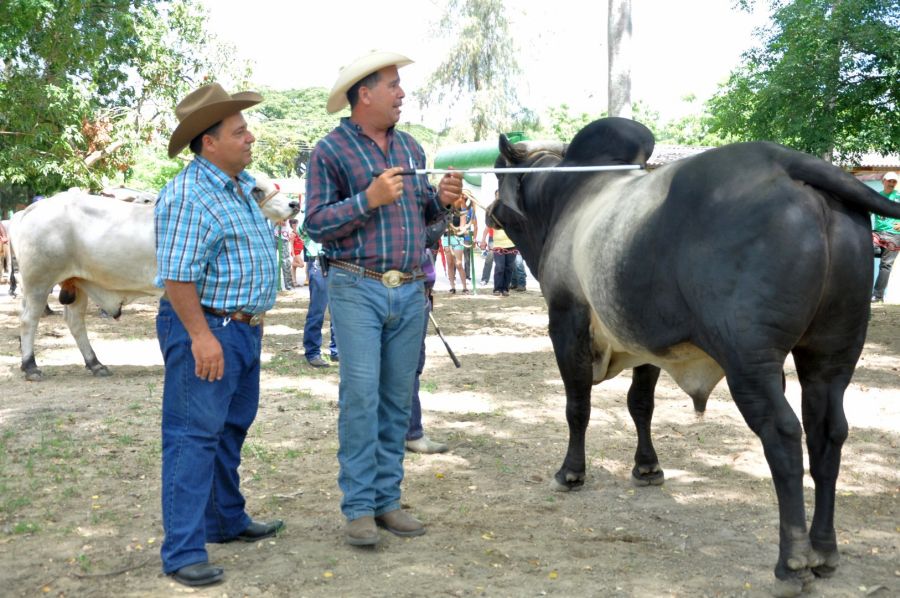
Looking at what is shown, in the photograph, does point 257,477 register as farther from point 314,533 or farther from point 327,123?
point 327,123

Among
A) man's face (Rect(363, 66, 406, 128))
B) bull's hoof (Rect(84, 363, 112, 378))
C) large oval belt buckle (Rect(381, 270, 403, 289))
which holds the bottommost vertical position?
bull's hoof (Rect(84, 363, 112, 378))

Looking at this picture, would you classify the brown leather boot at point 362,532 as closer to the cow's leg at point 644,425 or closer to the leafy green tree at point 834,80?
the cow's leg at point 644,425

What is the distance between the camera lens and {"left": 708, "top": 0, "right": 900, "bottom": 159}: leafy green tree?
11.2 meters

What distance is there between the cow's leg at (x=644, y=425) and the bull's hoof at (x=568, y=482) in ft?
1.08

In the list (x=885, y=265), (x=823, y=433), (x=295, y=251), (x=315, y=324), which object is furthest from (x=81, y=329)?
(x=885, y=265)

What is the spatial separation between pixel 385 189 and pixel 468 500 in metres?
1.93

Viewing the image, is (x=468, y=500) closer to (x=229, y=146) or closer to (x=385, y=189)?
(x=385, y=189)

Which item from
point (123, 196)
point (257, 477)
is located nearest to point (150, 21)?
point (123, 196)

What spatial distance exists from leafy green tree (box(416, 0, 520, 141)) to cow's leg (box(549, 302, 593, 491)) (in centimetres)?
3503

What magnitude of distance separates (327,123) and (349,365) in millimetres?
56095

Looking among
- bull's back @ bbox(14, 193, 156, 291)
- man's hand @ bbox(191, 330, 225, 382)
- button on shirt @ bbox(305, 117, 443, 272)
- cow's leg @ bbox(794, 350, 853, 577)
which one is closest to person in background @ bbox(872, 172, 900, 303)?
bull's back @ bbox(14, 193, 156, 291)

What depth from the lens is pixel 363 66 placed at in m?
4.32

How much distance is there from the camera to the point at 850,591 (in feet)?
12.7

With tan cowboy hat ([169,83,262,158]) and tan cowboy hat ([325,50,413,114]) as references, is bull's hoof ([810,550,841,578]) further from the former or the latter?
tan cowboy hat ([169,83,262,158])
